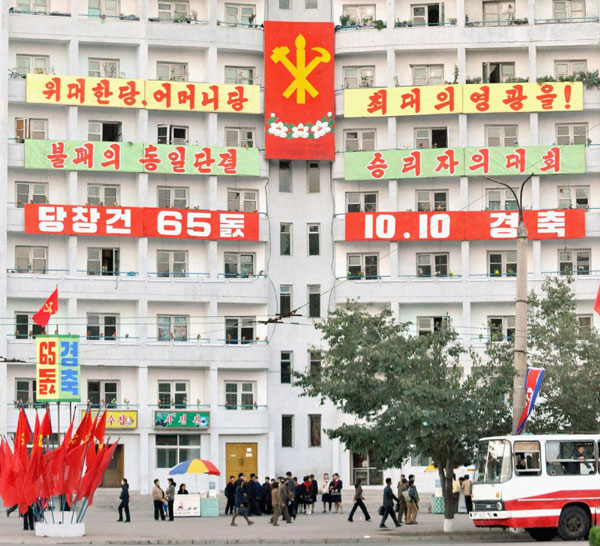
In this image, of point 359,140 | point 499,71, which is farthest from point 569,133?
point 359,140

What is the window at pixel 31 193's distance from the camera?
74375mm

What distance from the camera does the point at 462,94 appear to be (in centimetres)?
7544

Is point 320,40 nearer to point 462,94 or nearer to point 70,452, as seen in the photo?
point 462,94

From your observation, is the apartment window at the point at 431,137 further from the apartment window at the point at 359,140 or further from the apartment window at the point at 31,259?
the apartment window at the point at 31,259

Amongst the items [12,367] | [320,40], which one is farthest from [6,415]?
[320,40]

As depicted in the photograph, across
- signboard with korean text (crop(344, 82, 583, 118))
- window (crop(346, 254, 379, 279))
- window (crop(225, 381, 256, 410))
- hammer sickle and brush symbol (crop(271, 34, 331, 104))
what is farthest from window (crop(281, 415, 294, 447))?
hammer sickle and brush symbol (crop(271, 34, 331, 104))

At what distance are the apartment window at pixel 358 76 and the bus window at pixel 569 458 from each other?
134 ft

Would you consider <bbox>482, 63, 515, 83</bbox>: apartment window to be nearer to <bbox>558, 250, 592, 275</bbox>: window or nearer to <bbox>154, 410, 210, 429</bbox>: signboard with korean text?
<bbox>558, 250, 592, 275</bbox>: window

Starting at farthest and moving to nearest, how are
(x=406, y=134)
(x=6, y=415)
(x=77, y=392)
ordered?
(x=406, y=134), (x=6, y=415), (x=77, y=392)

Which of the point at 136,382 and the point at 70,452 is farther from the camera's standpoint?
the point at 136,382

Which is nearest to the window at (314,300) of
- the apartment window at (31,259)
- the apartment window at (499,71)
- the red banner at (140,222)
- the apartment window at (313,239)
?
the apartment window at (313,239)

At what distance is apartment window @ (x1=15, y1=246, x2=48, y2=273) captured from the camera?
7388 cm

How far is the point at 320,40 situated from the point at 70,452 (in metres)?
39.1

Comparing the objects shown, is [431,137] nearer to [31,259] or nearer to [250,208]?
[250,208]
